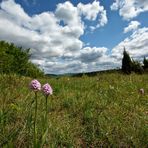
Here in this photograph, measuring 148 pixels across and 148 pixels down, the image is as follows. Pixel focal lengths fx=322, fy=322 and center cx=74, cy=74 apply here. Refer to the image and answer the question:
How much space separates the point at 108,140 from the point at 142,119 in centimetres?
108

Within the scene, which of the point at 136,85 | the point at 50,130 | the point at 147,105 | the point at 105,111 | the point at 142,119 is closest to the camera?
the point at 50,130

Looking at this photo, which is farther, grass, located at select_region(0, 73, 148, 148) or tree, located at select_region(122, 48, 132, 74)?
tree, located at select_region(122, 48, 132, 74)

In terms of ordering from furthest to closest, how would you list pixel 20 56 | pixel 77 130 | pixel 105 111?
pixel 20 56
pixel 105 111
pixel 77 130

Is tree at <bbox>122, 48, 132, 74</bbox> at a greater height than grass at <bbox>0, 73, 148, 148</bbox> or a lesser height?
greater

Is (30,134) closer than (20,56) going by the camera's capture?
Yes

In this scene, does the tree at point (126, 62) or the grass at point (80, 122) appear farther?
the tree at point (126, 62)

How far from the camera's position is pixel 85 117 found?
18.8 ft

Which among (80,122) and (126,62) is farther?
(126,62)

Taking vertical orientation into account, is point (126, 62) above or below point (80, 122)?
above

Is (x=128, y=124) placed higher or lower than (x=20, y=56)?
lower

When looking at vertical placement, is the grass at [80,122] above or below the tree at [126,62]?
below

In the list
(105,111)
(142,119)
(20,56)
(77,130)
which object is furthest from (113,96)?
(20,56)

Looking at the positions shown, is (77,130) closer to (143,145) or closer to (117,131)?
(117,131)

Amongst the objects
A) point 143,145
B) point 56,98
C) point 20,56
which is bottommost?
point 143,145
